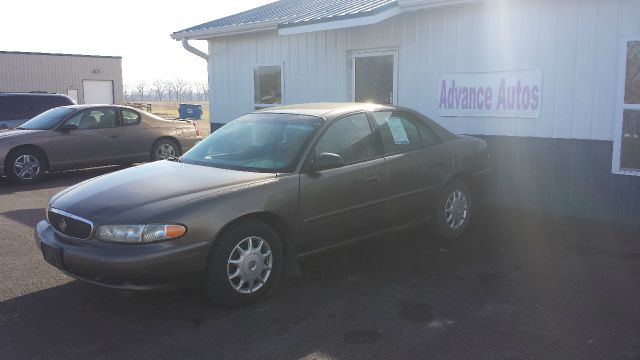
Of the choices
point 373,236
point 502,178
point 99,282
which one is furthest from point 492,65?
point 99,282

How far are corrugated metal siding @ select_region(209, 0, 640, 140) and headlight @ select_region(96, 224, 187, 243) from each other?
5.27 metres

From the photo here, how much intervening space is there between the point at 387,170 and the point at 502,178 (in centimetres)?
323

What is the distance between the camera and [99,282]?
402 centimetres

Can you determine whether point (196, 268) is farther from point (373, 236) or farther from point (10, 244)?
point (10, 244)

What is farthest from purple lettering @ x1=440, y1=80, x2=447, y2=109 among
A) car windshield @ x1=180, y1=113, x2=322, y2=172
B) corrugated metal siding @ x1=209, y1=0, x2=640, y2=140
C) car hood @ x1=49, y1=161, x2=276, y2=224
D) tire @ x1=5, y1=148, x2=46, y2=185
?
tire @ x1=5, y1=148, x2=46, y2=185

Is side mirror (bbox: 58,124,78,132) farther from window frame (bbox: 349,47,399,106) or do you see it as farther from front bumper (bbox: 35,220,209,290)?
front bumper (bbox: 35,220,209,290)

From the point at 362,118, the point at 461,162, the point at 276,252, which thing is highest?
the point at 362,118

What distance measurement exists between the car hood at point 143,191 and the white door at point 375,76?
4.77 metres

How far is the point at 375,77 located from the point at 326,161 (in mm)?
4894

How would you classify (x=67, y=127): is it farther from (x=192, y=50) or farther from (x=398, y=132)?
(x=398, y=132)

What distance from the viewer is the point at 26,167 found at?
10336 millimetres

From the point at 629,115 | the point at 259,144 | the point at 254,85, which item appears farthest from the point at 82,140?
the point at 629,115

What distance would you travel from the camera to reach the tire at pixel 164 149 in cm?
1206

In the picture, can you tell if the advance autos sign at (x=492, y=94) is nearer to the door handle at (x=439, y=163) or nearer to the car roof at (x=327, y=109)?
the door handle at (x=439, y=163)
